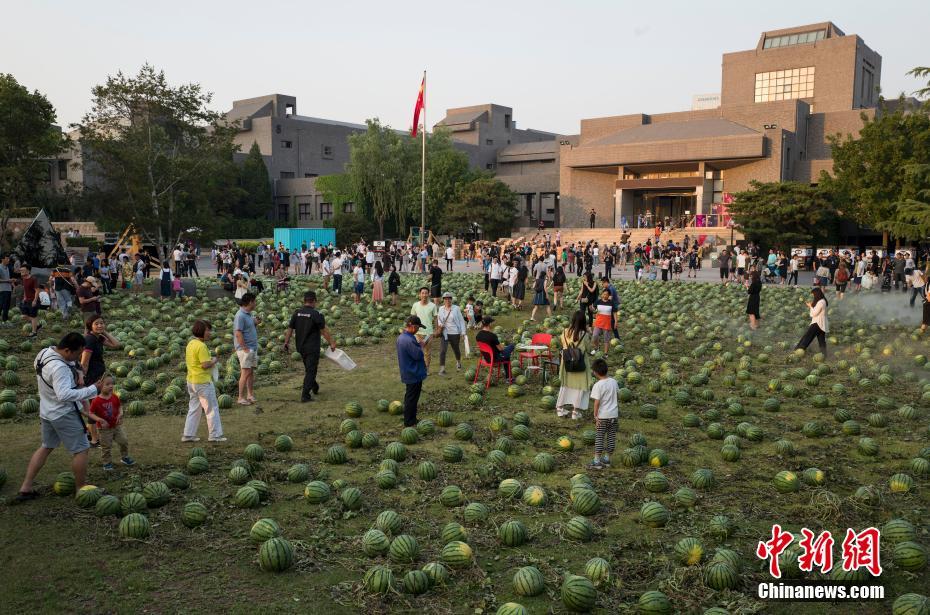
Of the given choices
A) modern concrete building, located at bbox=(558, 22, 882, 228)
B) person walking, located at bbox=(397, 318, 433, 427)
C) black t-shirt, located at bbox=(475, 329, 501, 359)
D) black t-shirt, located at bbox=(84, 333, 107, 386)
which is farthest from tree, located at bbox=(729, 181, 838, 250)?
black t-shirt, located at bbox=(84, 333, 107, 386)

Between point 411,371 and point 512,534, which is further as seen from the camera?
point 411,371

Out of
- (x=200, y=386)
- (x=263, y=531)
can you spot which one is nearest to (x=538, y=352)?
(x=200, y=386)

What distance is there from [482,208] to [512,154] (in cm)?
2975

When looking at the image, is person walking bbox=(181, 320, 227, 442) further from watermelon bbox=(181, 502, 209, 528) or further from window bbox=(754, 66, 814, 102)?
window bbox=(754, 66, 814, 102)

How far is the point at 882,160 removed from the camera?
4450cm

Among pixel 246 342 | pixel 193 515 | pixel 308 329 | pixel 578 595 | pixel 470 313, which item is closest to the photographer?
pixel 578 595

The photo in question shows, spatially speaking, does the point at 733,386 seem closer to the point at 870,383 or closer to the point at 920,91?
the point at 870,383

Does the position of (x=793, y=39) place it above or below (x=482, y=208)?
above

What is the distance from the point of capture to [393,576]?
618cm

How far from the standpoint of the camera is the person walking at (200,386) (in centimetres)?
989

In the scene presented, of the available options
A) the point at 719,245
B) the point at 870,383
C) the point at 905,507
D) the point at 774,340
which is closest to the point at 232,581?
the point at 905,507

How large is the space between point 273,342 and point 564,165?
58.7 m

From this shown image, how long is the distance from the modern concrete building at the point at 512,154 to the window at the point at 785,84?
80.2 feet

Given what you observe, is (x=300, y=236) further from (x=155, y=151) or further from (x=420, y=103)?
(x=155, y=151)
